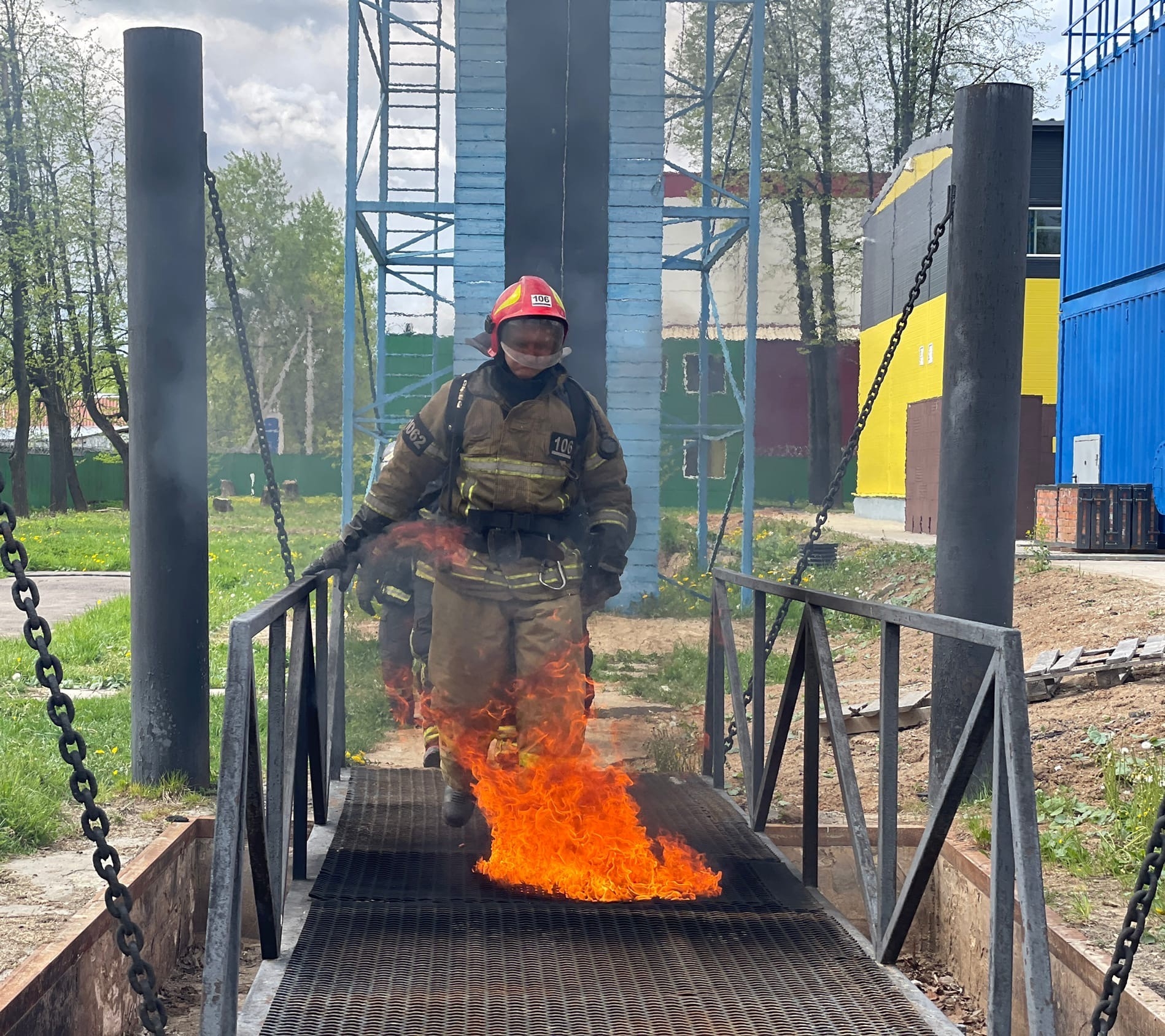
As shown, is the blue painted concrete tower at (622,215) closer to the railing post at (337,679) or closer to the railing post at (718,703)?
the railing post at (337,679)

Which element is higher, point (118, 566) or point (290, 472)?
point (290, 472)

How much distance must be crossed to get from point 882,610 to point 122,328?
2979 cm

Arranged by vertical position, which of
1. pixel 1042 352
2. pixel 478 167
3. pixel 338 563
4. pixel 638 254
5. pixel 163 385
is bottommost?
pixel 338 563

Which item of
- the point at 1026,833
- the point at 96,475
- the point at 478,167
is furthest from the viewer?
the point at 96,475

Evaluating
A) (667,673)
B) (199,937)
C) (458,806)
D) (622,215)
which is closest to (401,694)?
(667,673)

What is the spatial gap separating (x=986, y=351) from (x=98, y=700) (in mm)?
5479

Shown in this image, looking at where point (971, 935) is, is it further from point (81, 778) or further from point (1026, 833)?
point (81, 778)

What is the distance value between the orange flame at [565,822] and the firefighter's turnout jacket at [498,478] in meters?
0.42

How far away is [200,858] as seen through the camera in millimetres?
4668

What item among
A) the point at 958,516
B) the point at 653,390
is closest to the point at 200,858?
the point at 958,516

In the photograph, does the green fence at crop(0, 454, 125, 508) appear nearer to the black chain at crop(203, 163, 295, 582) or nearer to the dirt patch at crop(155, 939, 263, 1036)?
the black chain at crop(203, 163, 295, 582)

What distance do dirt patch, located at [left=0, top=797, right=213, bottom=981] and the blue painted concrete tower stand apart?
7.28 metres

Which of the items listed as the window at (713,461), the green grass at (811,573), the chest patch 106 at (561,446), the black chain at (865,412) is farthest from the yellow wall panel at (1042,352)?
the chest patch 106 at (561,446)

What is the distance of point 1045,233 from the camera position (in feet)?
74.1
